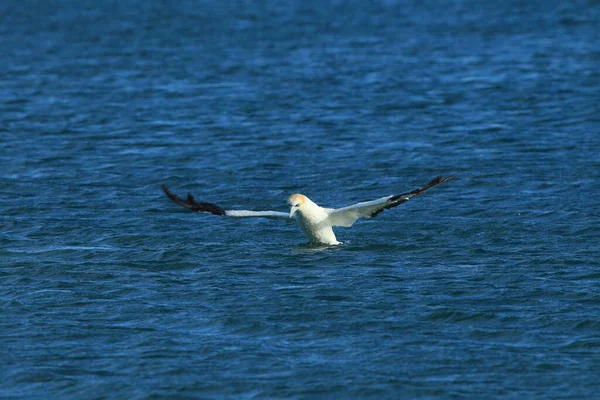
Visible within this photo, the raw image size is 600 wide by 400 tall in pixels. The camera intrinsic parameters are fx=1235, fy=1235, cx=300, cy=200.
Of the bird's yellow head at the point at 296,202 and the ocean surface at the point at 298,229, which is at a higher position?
the bird's yellow head at the point at 296,202

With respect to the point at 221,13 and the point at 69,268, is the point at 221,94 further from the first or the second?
the point at 221,13

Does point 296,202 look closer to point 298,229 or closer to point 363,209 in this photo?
point 363,209

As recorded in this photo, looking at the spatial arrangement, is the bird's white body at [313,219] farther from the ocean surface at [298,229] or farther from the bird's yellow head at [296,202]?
the ocean surface at [298,229]

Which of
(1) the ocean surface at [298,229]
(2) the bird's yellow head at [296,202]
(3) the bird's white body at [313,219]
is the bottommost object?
(1) the ocean surface at [298,229]

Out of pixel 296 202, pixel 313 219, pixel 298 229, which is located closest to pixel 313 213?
pixel 313 219

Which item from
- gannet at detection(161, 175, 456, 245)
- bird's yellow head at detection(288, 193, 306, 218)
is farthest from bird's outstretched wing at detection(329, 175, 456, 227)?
bird's yellow head at detection(288, 193, 306, 218)

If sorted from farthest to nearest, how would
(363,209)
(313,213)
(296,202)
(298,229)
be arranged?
(298,229), (313,213), (296,202), (363,209)

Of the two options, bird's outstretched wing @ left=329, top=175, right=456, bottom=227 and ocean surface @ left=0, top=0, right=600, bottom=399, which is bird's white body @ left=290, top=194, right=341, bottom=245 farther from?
ocean surface @ left=0, top=0, right=600, bottom=399

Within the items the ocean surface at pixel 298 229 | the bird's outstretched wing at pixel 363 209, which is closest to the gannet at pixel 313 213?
the bird's outstretched wing at pixel 363 209

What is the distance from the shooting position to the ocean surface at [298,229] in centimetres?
1205

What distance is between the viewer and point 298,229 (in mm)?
18297

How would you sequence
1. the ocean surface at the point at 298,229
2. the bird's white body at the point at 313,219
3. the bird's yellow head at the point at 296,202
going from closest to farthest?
1. the ocean surface at the point at 298,229
2. the bird's yellow head at the point at 296,202
3. the bird's white body at the point at 313,219

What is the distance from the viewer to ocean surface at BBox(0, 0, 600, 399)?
475 inches

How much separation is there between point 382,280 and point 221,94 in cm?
1833
